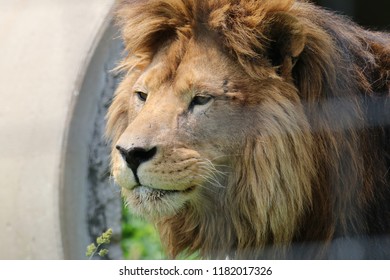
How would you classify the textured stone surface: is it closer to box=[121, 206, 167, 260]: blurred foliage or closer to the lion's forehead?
box=[121, 206, 167, 260]: blurred foliage

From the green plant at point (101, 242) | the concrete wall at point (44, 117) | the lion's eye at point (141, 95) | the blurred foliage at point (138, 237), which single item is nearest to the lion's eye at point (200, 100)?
the lion's eye at point (141, 95)

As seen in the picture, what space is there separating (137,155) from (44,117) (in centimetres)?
84

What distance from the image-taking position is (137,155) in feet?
4.71

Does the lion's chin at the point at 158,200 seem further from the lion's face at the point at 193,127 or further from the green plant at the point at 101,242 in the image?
the green plant at the point at 101,242

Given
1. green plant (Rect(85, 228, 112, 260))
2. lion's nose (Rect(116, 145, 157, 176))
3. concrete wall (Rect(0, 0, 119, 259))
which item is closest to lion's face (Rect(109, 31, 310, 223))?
lion's nose (Rect(116, 145, 157, 176))

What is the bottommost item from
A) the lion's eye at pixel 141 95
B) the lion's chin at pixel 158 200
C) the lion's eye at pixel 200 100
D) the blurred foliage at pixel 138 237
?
the blurred foliage at pixel 138 237

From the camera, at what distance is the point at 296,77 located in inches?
62.1

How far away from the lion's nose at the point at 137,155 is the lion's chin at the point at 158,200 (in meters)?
0.05

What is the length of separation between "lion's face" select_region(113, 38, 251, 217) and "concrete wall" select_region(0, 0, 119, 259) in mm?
720

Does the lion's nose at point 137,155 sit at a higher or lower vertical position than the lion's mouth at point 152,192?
higher

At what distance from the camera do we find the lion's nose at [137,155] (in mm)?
1432

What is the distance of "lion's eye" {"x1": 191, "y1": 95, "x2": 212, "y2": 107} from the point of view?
150cm

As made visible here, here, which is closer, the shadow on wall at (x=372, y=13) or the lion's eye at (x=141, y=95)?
the lion's eye at (x=141, y=95)

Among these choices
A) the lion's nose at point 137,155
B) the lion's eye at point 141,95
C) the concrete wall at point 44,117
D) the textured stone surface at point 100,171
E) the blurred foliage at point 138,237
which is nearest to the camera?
the lion's nose at point 137,155
